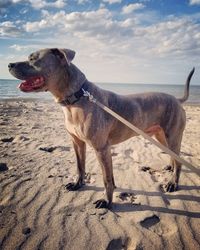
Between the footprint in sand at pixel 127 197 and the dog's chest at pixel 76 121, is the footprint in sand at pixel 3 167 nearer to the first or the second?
the dog's chest at pixel 76 121

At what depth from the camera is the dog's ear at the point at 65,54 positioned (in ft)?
9.70

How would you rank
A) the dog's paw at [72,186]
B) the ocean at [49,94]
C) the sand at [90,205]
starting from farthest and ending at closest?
the ocean at [49,94] → the dog's paw at [72,186] → the sand at [90,205]

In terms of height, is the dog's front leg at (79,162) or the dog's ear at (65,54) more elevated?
the dog's ear at (65,54)

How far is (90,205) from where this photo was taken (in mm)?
3354

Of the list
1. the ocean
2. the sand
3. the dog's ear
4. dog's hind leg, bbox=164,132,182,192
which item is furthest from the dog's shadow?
the ocean

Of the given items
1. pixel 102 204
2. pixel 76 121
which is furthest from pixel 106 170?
pixel 76 121

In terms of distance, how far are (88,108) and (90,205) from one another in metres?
1.54

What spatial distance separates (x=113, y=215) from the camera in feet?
10.3

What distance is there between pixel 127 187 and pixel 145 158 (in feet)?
5.14

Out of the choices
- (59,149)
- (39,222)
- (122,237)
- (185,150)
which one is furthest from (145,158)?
(39,222)

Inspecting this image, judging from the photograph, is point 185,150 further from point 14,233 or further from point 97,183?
point 14,233

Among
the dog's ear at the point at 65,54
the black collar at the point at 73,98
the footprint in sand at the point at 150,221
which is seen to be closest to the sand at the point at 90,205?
the footprint in sand at the point at 150,221

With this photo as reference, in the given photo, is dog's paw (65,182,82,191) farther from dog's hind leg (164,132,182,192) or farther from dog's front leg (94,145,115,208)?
dog's hind leg (164,132,182,192)

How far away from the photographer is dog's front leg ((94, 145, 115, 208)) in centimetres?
322
